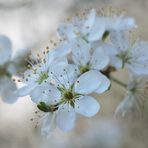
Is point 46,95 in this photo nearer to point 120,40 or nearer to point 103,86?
point 103,86

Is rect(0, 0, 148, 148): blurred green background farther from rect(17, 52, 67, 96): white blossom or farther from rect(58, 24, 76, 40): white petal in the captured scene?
rect(17, 52, 67, 96): white blossom

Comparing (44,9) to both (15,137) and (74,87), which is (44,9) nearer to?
(15,137)

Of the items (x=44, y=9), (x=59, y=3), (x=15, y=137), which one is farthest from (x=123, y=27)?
(x=15, y=137)

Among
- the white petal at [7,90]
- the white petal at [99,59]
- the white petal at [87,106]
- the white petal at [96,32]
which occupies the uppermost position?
the white petal at [96,32]

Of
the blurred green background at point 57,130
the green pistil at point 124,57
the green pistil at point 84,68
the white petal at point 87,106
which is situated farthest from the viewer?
the blurred green background at point 57,130

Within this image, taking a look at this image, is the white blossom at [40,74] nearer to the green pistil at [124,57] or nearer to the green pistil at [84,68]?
the green pistil at [84,68]

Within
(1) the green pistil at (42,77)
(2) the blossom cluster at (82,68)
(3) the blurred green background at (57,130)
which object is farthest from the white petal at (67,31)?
(3) the blurred green background at (57,130)

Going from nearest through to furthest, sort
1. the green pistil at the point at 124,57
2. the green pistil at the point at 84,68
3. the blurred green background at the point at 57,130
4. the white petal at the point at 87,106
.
Answer: the white petal at the point at 87,106
the green pistil at the point at 84,68
the green pistil at the point at 124,57
the blurred green background at the point at 57,130
